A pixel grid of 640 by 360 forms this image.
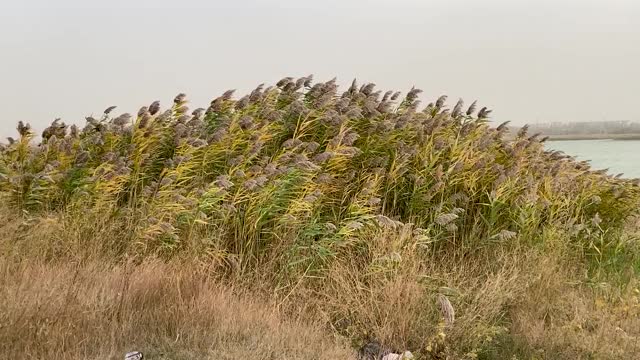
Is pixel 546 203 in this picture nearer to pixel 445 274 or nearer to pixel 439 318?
pixel 445 274

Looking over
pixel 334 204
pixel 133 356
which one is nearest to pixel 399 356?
pixel 133 356

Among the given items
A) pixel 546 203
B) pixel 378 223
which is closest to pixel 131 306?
pixel 378 223

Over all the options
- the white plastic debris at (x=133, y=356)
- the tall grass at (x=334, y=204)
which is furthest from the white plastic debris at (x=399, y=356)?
the white plastic debris at (x=133, y=356)

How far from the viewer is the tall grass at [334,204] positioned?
5.12 metres

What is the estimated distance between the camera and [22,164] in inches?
257

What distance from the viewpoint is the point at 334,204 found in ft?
20.7

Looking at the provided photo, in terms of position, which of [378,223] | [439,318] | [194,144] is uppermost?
[194,144]

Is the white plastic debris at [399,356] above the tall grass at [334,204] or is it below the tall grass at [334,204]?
below

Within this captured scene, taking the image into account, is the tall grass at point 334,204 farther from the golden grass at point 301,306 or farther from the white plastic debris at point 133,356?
the white plastic debris at point 133,356

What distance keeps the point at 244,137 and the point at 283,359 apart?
3.35 meters

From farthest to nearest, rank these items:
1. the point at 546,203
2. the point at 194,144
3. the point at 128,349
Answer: the point at 546,203 → the point at 194,144 → the point at 128,349

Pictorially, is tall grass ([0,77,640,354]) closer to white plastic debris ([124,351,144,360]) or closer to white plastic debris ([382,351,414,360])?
white plastic debris ([382,351,414,360])

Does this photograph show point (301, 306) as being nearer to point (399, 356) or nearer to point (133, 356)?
point (399, 356)

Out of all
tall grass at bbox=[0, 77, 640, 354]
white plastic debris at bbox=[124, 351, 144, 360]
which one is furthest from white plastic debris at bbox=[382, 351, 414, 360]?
white plastic debris at bbox=[124, 351, 144, 360]
